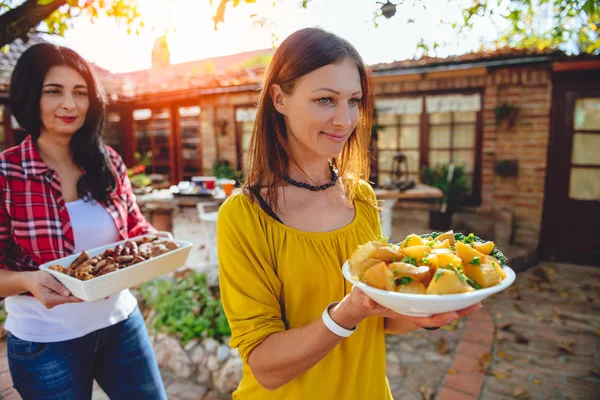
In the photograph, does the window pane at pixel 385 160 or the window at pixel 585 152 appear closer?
the window at pixel 585 152

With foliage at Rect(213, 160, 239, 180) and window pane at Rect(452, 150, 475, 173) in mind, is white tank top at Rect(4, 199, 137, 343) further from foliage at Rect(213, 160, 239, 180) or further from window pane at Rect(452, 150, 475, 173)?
foliage at Rect(213, 160, 239, 180)

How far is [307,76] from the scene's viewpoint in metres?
1.32

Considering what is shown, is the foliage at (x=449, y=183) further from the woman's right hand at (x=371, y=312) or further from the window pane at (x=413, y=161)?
the woman's right hand at (x=371, y=312)

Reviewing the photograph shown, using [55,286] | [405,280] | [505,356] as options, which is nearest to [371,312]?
[405,280]

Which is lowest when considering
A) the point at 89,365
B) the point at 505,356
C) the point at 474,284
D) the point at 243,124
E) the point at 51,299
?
the point at 505,356

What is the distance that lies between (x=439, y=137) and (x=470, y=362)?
5.11 meters

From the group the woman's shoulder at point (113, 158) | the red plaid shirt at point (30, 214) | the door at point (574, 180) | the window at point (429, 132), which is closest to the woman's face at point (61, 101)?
the red plaid shirt at point (30, 214)

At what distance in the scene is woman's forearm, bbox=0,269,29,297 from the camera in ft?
5.21

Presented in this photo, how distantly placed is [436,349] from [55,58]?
3.73 metres

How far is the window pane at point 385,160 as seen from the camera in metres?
8.17

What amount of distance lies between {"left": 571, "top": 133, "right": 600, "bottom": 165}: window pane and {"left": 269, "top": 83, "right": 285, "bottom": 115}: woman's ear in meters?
7.08

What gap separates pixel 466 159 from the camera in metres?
7.52

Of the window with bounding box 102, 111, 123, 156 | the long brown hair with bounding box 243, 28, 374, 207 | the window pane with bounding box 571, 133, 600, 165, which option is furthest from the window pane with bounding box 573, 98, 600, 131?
the window with bounding box 102, 111, 123, 156

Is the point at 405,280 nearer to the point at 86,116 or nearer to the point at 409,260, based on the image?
the point at 409,260
